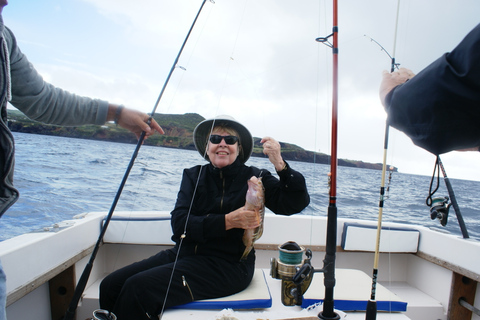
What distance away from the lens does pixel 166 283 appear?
6.89ft

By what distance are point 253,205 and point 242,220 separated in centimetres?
13

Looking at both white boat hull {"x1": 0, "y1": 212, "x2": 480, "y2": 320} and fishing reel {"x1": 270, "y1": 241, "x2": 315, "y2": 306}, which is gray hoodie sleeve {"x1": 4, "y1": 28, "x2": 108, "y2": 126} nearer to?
white boat hull {"x1": 0, "y1": 212, "x2": 480, "y2": 320}

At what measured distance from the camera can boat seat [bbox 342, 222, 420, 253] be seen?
3.60 meters

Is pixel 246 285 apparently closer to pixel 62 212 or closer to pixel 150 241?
pixel 150 241

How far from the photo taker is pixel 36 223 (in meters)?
5.28

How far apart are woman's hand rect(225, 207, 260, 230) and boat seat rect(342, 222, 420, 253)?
178 centimetres

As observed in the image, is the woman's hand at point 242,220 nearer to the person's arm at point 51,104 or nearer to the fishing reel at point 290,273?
the fishing reel at point 290,273

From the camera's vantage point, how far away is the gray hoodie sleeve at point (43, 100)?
1309 mm

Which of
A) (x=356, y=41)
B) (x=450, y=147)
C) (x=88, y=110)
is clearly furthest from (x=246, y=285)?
(x=356, y=41)

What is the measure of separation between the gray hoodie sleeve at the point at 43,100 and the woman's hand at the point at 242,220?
1059 millimetres

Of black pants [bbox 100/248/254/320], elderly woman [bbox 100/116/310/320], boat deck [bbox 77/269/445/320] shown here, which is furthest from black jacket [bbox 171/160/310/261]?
boat deck [bbox 77/269/445/320]

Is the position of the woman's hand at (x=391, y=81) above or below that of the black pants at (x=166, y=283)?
above

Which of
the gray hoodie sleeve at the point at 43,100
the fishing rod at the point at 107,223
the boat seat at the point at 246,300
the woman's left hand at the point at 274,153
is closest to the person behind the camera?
the gray hoodie sleeve at the point at 43,100

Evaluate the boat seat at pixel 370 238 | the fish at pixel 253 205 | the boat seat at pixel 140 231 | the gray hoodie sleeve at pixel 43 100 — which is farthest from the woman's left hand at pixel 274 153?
the boat seat at pixel 370 238
